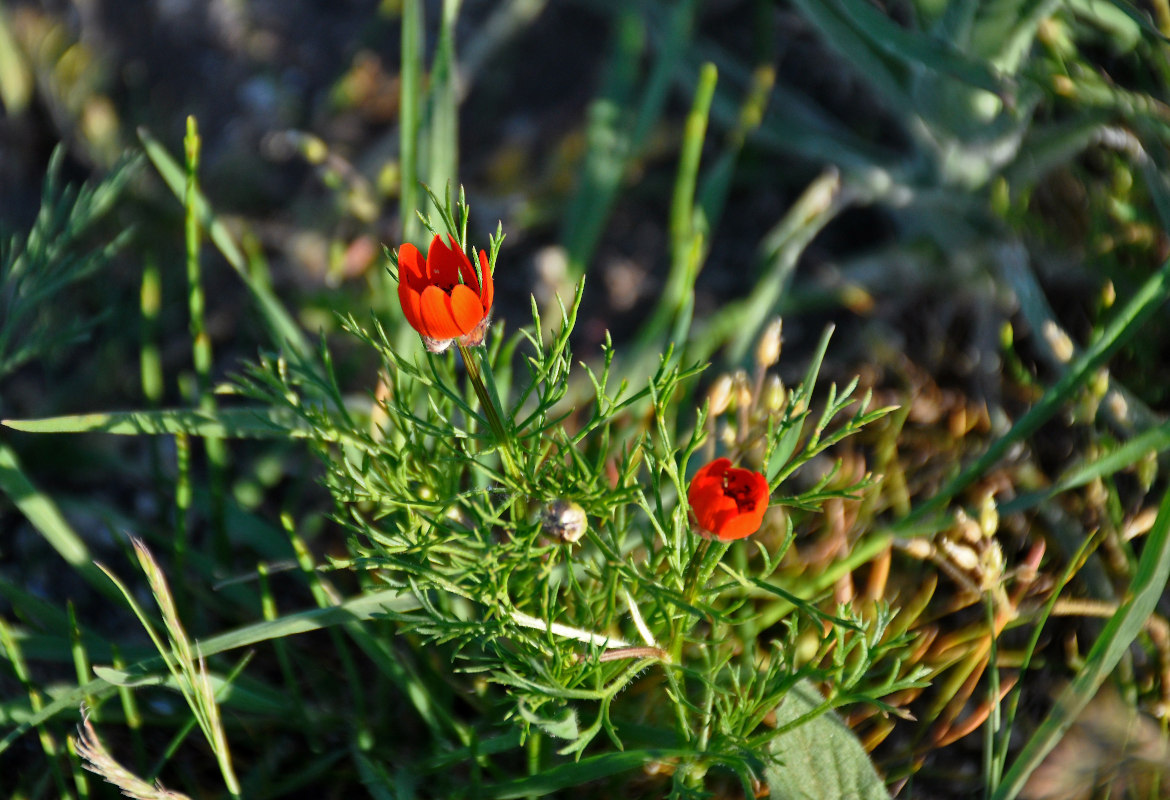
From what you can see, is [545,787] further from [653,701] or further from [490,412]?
[490,412]

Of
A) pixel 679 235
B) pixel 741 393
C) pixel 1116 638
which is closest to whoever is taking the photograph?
pixel 1116 638

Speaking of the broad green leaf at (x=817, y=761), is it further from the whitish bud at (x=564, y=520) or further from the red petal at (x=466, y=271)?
the red petal at (x=466, y=271)

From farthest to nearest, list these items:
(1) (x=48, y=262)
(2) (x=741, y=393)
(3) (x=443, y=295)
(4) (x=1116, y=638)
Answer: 1. (1) (x=48, y=262)
2. (2) (x=741, y=393)
3. (4) (x=1116, y=638)
4. (3) (x=443, y=295)

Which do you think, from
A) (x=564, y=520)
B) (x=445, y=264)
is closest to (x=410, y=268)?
(x=445, y=264)

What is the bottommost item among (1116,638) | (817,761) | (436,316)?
(817,761)

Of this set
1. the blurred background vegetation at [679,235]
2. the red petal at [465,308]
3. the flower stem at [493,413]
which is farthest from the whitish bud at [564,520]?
the blurred background vegetation at [679,235]

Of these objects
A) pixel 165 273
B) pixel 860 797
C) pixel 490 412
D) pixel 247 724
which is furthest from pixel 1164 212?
pixel 165 273

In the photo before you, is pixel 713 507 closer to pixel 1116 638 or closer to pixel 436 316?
pixel 436 316
